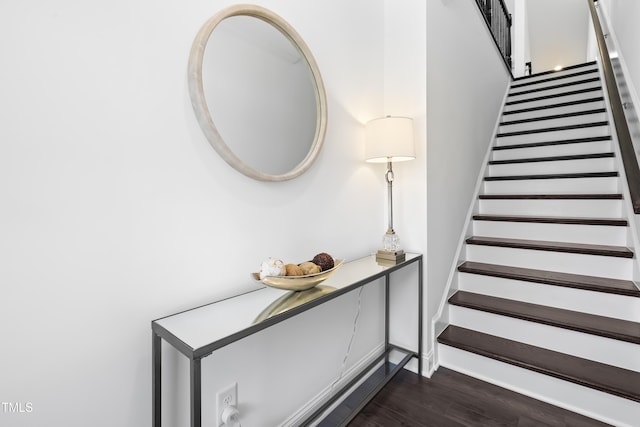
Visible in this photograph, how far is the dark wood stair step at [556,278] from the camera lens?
5.72 feet

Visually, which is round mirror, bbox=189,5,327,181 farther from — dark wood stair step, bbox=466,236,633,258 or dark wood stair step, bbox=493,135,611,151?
dark wood stair step, bbox=493,135,611,151

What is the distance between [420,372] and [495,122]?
307 cm

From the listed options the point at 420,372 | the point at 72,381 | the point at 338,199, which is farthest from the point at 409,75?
the point at 72,381

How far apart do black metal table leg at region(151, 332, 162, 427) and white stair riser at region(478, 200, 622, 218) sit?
278 centimetres

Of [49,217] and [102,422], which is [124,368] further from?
[49,217]

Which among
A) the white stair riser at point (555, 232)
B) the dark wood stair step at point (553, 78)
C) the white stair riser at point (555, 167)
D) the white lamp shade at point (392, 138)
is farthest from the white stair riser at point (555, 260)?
the dark wood stair step at point (553, 78)

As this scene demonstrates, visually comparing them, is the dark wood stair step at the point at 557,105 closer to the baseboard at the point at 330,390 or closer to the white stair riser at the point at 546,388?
Answer: the white stair riser at the point at 546,388

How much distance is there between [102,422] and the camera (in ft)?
2.74

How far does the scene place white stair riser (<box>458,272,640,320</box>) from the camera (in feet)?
5.64

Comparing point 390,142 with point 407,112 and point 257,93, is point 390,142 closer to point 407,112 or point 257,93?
point 407,112

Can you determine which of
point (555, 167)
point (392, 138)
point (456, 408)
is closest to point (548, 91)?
point (555, 167)

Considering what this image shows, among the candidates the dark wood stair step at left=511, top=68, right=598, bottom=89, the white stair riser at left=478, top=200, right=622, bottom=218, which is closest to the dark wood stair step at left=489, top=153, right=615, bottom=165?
the white stair riser at left=478, top=200, right=622, bottom=218

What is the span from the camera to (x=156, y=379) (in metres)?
0.89

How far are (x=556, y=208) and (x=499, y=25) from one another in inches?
127
